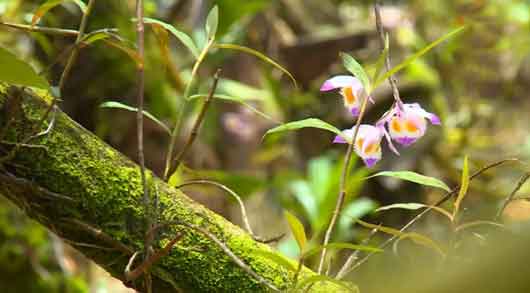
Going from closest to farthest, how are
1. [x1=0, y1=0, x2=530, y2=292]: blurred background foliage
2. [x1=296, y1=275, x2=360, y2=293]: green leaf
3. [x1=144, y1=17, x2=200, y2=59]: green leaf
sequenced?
1. [x1=296, y1=275, x2=360, y2=293]: green leaf
2. [x1=144, y1=17, x2=200, y2=59]: green leaf
3. [x1=0, y1=0, x2=530, y2=292]: blurred background foliage

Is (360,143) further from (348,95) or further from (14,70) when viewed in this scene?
(14,70)

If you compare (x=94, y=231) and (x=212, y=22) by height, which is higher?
(x=212, y=22)

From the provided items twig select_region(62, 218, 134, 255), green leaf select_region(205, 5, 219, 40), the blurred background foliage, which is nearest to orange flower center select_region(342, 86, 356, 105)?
green leaf select_region(205, 5, 219, 40)

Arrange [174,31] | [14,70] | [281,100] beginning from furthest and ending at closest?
[281,100], [174,31], [14,70]

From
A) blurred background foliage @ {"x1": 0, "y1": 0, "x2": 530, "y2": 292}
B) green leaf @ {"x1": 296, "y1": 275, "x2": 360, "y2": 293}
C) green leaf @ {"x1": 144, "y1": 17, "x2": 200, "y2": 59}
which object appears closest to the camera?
green leaf @ {"x1": 296, "y1": 275, "x2": 360, "y2": 293}

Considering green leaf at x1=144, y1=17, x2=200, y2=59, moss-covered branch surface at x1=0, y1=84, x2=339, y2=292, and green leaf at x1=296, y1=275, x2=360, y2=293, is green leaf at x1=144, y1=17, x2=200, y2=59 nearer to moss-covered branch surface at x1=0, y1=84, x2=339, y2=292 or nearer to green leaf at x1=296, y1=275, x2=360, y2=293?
moss-covered branch surface at x1=0, y1=84, x2=339, y2=292

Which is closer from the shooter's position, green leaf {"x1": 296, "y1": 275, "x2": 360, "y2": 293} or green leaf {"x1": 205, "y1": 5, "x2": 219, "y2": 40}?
green leaf {"x1": 296, "y1": 275, "x2": 360, "y2": 293}

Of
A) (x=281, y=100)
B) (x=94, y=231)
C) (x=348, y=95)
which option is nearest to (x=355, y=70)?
(x=348, y=95)
